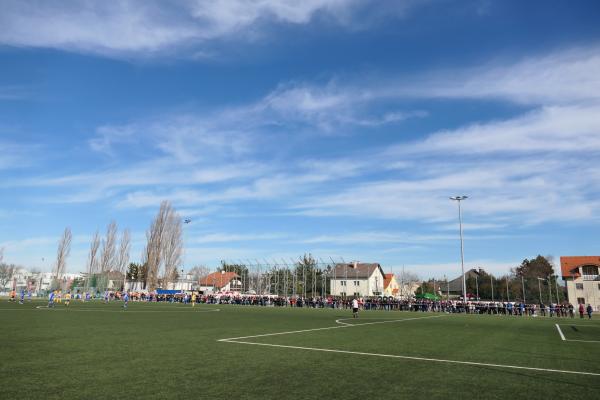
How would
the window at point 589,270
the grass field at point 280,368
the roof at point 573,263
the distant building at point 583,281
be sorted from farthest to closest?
1. the roof at point 573,263
2. the window at point 589,270
3. the distant building at point 583,281
4. the grass field at point 280,368

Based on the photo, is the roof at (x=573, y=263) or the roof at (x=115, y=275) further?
the roof at (x=115, y=275)

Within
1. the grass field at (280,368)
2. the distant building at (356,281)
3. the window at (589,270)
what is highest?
the window at (589,270)

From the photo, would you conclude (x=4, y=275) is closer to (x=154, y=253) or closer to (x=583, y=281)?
(x=154, y=253)

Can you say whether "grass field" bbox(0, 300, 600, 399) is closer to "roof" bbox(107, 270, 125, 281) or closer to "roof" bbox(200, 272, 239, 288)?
"roof" bbox(107, 270, 125, 281)

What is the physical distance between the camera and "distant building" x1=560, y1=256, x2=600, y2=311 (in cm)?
6838

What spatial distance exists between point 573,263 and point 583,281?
21.1ft

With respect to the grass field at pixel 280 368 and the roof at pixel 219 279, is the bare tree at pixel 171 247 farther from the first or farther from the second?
the grass field at pixel 280 368

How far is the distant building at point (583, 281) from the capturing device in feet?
224

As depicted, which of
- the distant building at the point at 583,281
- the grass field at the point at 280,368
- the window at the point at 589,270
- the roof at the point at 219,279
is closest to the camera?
the grass field at the point at 280,368

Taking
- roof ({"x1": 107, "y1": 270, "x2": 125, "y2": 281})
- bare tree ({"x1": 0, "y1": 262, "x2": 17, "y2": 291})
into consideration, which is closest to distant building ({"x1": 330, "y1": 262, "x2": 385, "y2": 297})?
roof ({"x1": 107, "y1": 270, "x2": 125, "y2": 281})

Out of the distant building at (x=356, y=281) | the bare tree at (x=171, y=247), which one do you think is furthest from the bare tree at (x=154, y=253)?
the distant building at (x=356, y=281)

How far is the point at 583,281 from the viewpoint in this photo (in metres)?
69.5

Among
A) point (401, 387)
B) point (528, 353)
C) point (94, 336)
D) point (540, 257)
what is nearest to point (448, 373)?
point (401, 387)

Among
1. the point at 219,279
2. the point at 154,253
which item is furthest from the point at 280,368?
the point at 219,279
